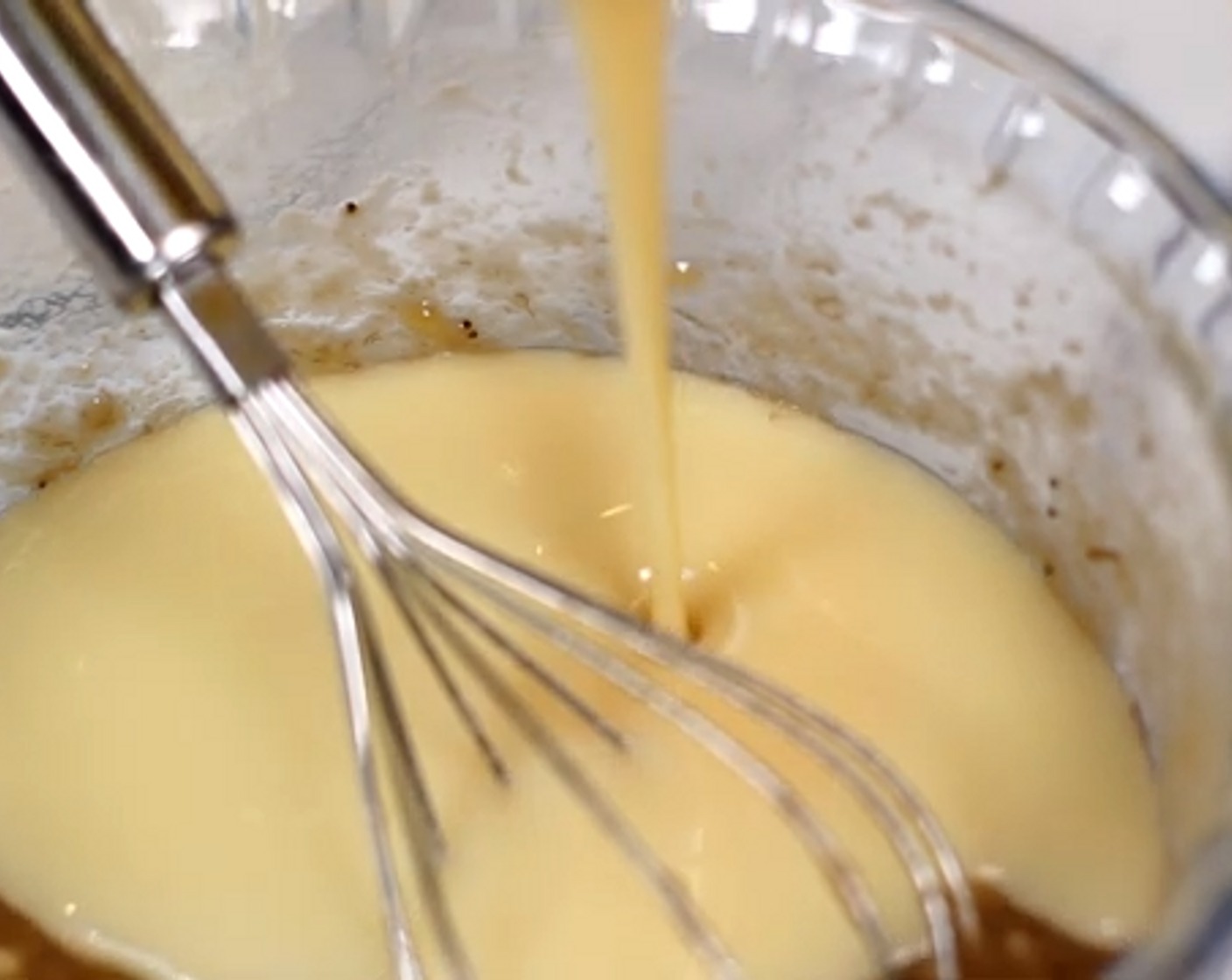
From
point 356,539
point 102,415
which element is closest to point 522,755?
point 356,539

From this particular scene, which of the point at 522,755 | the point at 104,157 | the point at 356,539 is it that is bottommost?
the point at 522,755

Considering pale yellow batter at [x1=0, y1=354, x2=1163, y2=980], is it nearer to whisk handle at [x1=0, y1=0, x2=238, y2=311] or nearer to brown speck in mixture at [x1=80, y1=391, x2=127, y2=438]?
brown speck in mixture at [x1=80, y1=391, x2=127, y2=438]


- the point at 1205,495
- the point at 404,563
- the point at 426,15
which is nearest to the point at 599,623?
the point at 404,563

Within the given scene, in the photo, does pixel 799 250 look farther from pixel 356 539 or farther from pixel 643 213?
pixel 356 539

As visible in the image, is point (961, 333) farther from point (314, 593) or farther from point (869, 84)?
point (314, 593)

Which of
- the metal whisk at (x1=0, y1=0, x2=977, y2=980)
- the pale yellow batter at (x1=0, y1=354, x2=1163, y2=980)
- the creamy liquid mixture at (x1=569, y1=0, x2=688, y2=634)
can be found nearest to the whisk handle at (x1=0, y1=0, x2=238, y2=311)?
the metal whisk at (x1=0, y1=0, x2=977, y2=980)

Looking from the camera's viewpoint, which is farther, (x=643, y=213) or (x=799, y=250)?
(x=799, y=250)
